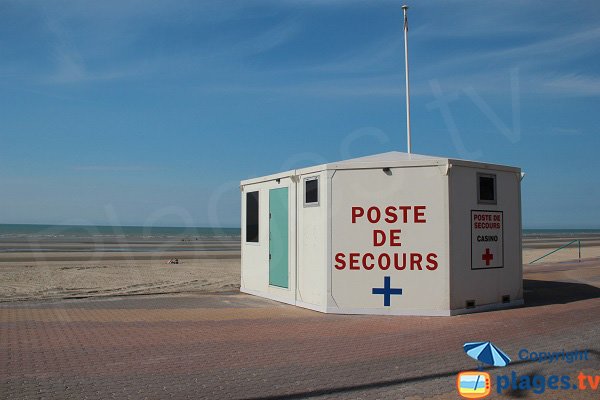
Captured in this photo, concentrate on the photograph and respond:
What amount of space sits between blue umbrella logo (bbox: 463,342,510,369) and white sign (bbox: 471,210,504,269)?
3449 mm

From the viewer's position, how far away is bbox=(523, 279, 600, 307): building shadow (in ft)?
41.8

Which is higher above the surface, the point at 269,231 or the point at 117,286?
the point at 269,231

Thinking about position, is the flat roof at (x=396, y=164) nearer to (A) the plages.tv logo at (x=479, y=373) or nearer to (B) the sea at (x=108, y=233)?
(A) the plages.tv logo at (x=479, y=373)

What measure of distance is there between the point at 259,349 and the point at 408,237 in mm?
4167

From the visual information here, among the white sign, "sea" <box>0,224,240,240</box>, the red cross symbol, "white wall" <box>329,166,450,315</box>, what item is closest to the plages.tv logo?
"white wall" <box>329,166,450,315</box>

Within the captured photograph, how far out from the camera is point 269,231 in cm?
1344

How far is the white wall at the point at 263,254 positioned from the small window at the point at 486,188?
3.76 metres

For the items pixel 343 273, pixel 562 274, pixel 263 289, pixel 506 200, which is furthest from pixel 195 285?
pixel 562 274

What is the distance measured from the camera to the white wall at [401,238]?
10773mm

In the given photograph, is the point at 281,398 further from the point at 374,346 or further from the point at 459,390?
the point at 374,346

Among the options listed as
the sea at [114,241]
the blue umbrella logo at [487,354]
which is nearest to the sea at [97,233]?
the sea at [114,241]

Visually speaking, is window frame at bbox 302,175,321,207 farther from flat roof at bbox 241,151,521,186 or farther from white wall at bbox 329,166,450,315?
white wall at bbox 329,166,450,315

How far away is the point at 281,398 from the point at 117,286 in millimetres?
12548

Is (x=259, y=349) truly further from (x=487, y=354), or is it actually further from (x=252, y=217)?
(x=252, y=217)
